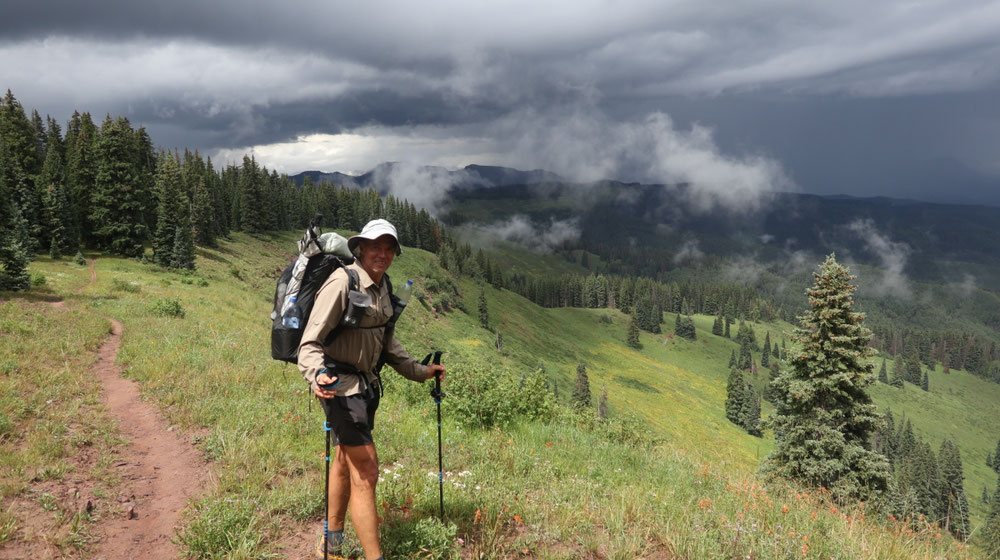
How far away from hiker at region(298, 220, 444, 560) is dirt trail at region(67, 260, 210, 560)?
1.96 meters

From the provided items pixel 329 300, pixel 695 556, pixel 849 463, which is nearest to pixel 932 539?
pixel 695 556

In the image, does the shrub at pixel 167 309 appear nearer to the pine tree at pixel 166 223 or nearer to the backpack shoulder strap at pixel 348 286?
the backpack shoulder strap at pixel 348 286

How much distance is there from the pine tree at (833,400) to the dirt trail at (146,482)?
20.9 metres

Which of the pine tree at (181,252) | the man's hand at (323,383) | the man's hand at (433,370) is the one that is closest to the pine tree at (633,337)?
the pine tree at (181,252)

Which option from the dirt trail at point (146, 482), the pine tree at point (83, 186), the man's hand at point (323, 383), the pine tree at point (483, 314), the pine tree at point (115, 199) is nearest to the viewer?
the man's hand at point (323, 383)

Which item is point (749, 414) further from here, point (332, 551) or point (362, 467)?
point (362, 467)

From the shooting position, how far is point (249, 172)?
8762cm

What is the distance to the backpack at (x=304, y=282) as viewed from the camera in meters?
4.10

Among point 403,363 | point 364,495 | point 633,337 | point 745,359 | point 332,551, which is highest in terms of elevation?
point 403,363

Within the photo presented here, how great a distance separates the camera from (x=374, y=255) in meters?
4.26

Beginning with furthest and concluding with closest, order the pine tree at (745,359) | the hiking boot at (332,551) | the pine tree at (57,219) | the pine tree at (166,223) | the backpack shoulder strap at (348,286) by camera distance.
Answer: the pine tree at (745,359)
the pine tree at (166,223)
the pine tree at (57,219)
the hiking boot at (332,551)
the backpack shoulder strap at (348,286)

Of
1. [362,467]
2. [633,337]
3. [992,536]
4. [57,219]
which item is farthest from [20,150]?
[633,337]

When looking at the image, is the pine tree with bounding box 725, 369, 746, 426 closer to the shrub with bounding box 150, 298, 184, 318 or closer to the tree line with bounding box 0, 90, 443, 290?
the tree line with bounding box 0, 90, 443, 290

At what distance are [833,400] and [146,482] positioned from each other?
2389 cm
